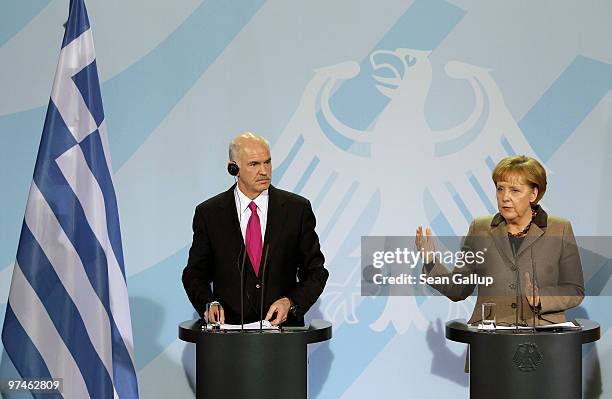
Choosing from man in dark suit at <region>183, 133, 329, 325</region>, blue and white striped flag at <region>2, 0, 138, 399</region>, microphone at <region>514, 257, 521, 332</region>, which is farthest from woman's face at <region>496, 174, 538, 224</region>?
blue and white striped flag at <region>2, 0, 138, 399</region>

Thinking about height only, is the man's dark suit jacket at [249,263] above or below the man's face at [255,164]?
below

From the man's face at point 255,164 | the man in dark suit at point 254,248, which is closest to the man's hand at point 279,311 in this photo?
the man in dark suit at point 254,248

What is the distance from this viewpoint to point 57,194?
179 inches

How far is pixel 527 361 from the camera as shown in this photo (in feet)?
16.0

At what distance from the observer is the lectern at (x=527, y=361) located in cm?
487

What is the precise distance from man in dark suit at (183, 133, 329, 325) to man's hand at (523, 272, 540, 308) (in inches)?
38.8

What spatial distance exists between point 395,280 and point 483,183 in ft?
2.55

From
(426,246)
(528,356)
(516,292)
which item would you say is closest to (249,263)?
(426,246)

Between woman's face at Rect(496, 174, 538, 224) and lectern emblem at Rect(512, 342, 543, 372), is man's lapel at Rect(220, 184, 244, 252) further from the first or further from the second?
lectern emblem at Rect(512, 342, 543, 372)

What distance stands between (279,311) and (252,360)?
29 cm

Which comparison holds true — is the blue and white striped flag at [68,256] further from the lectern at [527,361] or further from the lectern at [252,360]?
the lectern at [527,361]

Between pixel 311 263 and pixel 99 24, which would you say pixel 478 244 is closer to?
pixel 311 263

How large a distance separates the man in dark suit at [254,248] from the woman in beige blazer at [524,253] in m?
0.60

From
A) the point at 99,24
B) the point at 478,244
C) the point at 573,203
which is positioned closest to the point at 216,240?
the point at 478,244
